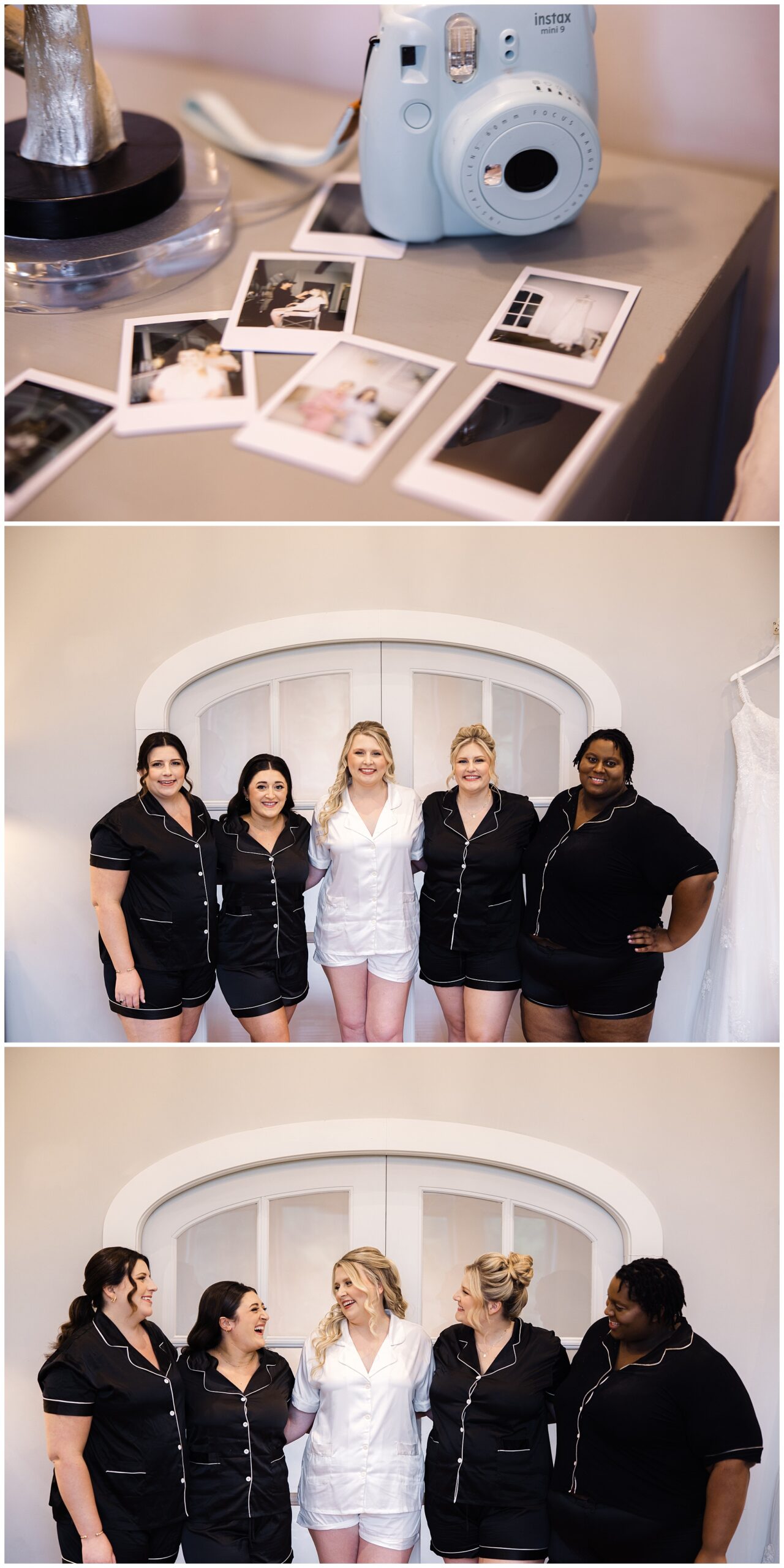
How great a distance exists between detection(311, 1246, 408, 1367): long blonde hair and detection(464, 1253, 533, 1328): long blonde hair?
0.45ft

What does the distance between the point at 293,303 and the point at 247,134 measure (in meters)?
0.63

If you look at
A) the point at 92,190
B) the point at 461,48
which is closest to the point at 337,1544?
the point at 92,190

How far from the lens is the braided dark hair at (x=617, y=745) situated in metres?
1.79

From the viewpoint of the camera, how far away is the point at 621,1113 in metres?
1.98

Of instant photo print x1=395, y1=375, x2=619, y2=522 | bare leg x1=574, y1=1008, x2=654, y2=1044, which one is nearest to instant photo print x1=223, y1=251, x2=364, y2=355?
instant photo print x1=395, y1=375, x2=619, y2=522

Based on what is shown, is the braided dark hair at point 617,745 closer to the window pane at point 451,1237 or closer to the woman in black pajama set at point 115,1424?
the window pane at point 451,1237

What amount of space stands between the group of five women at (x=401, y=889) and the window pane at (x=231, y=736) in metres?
0.11

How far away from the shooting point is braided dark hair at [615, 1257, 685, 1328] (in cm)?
172

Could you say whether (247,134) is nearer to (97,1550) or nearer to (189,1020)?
(189,1020)

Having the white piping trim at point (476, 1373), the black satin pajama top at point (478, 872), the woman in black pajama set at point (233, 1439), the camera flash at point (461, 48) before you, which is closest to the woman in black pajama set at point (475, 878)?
the black satin pajama top at point (478, 872)

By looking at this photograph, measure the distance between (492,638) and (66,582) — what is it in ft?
2.57

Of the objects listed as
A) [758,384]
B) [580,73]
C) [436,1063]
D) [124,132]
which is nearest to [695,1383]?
[436,1063]

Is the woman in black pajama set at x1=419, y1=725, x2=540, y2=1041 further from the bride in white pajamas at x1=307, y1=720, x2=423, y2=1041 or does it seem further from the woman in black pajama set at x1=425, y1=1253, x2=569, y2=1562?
the woman in black pajama set at x1=425, y1=1253, x2=569, y2=1562

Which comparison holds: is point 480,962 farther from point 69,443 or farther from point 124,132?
point 124,132
